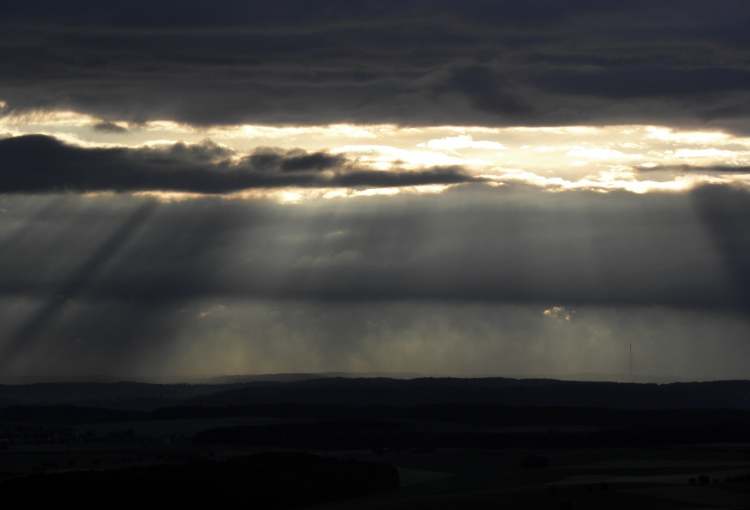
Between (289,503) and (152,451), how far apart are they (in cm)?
6552

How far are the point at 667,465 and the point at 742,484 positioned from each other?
88.3 feet

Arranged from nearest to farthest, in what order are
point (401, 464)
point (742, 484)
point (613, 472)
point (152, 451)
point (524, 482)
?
point (742, 484) → point (524, 482) → point (613, 472) → point (401, 464) → point (152, 451)

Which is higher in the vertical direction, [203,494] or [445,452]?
[445,452]

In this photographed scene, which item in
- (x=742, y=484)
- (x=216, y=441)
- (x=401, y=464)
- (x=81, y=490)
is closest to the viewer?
(x=81, y=490)

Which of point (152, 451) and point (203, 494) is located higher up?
point (152, 451)

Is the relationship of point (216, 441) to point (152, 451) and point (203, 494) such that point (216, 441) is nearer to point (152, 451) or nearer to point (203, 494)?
point (152, 451)

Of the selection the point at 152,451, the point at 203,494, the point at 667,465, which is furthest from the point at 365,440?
the point at 203,494

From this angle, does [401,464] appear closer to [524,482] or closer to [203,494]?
[524,482]

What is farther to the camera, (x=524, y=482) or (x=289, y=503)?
(x=524, y=482)

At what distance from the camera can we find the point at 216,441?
639 ft

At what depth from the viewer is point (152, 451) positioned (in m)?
169

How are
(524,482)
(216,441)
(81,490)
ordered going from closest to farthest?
(81,490)
(524,482)
(216,441)

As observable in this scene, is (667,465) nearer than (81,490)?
No

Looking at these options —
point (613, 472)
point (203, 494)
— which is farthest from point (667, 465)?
point (203, 494)
